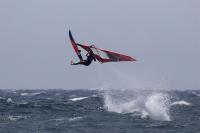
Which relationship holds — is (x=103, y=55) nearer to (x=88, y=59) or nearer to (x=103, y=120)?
(x=88, y=59)

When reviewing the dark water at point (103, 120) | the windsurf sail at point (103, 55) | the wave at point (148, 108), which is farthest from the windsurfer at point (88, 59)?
the wave at point (148, 108)

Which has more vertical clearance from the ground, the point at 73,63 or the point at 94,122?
the point at 73,63

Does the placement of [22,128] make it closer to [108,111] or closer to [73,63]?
[73,63]

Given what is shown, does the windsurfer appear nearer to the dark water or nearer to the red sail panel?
the red sail panel

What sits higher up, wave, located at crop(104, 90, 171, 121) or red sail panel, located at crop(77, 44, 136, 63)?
red sail panel, located at crop(77, 44, 136, 63)

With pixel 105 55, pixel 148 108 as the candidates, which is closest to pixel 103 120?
pixel 148 108

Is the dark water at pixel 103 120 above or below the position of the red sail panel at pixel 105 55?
below

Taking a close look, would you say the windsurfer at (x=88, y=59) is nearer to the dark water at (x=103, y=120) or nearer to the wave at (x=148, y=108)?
the dark water at (x=103, y=120)

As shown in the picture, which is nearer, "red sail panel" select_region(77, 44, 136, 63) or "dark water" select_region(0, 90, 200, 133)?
"red sail panel" select_region(77, 44, 136, 63)

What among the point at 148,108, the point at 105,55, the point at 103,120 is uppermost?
the point at 105,55

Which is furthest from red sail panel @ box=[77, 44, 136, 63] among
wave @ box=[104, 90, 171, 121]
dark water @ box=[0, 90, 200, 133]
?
wave @ box=[104, 90, 171, 121]

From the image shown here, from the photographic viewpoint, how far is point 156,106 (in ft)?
177

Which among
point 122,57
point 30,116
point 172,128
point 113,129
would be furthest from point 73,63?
point 30,116

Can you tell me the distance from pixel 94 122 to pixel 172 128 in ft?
20.4
